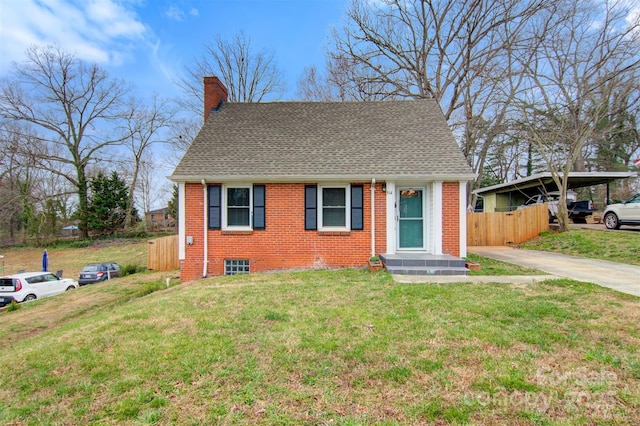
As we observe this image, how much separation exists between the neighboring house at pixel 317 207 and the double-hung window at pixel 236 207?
29 millimetres

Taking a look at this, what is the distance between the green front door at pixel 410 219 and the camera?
30.2 feet

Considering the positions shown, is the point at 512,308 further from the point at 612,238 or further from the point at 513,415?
the point at 612,238

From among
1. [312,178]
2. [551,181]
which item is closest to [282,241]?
[312,178]

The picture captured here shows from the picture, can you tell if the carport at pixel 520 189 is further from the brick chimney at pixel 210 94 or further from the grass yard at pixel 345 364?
the brick chimney at pixel 210 94

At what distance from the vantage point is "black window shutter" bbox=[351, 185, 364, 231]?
8.94 m

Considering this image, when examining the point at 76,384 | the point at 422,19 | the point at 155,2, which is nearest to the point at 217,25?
the point at 155,2

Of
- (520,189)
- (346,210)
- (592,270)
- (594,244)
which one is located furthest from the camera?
(520,189)

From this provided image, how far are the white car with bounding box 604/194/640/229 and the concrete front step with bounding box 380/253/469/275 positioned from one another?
1086cm

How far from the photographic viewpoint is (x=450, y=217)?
8828mm

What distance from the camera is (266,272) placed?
8828mm

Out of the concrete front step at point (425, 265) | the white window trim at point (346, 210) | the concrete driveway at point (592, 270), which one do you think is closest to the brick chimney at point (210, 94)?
the white window trim at point (346, 210)

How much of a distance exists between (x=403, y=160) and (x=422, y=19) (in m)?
14.6

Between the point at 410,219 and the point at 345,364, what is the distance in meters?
6.63

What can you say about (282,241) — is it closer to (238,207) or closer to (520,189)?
(238,207)
